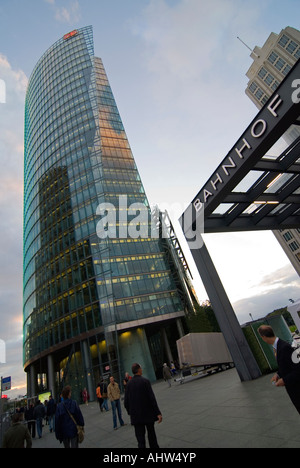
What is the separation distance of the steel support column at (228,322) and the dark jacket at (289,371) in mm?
7020

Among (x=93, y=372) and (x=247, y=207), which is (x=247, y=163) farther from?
(x=93, y=372)

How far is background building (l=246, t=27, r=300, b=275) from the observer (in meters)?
71.1

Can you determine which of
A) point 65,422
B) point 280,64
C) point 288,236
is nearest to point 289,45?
point 280,64

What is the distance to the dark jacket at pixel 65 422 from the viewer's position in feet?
15.9

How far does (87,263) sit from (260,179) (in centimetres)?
3239

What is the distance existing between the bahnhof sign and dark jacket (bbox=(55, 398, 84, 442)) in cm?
667

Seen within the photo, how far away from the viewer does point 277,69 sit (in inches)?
3004

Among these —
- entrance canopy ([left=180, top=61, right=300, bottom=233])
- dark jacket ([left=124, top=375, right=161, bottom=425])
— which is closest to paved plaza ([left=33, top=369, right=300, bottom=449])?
dark jacket ([left=124, top=375, right=161, bottom=425])

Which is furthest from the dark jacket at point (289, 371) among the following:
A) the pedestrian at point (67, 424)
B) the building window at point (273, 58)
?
the building window at point (273, 58)

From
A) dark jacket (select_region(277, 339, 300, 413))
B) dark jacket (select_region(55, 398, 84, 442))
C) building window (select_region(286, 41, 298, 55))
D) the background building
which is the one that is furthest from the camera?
the background building

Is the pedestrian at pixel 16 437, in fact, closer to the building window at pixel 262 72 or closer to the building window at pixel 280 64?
the building window at pixel 280 64

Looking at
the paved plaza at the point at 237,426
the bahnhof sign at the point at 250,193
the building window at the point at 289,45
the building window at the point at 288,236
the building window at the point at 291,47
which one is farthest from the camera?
the building window at the point at 288,236

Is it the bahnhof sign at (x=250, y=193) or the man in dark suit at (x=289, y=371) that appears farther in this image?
the bahnhof sign at (x=250, y=193)

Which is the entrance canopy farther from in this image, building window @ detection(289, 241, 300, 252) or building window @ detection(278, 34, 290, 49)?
building window @ detection(278, 34, 290, 49)
